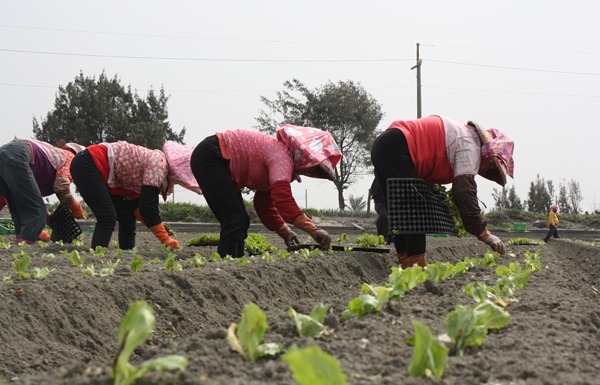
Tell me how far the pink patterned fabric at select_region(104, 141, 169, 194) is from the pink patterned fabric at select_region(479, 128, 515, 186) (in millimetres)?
2928

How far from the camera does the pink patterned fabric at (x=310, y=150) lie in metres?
5.21

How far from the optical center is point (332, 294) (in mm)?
4797

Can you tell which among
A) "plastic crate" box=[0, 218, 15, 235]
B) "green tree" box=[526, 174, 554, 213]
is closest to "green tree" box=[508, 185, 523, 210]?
"green tree" box=[526, 174, 554, 213]

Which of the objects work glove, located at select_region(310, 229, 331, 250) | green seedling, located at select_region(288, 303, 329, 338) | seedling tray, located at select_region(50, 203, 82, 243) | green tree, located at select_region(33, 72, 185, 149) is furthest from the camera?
green tree, located at select_region(33, 72, 185, 149)

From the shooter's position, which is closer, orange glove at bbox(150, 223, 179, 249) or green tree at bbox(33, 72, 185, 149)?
orange glove at bbox(150, 223, 179, 249)

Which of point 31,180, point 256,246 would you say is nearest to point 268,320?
point 256,246

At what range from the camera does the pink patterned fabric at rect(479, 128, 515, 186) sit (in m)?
5.16

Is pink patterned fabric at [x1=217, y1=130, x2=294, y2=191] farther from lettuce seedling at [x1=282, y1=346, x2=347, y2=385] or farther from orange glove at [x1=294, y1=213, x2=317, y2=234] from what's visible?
lettuce seedling at [x1=282, y1=346, x2=347, y2=385]

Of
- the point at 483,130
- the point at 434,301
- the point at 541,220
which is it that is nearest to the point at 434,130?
the point at 483,130

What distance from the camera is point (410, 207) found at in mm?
5227

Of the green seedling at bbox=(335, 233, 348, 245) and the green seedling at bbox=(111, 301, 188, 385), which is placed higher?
the green seedling at bbox=(111, 301, 188, 385)

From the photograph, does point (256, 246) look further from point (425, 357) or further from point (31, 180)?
point (425, 357)

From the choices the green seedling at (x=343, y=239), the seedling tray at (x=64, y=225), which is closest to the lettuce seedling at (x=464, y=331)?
the green seedling at (x=343, y=239)

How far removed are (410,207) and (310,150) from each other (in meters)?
0.93
